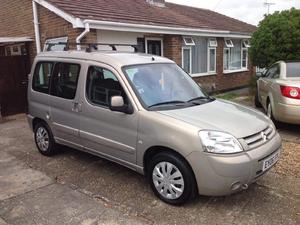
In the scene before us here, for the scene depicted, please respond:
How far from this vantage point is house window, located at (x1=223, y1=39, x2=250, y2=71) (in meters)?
15.8

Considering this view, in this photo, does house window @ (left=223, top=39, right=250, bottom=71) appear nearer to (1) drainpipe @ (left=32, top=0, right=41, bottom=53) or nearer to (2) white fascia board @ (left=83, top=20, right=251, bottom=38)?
(2) white fascia board @ (left=83, top=20, right=251, bottom=38)

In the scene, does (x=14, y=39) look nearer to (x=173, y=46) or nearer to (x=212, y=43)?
(x=173, y=46)

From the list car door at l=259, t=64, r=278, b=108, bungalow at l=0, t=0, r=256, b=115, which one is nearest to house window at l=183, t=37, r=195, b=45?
bungalow at l=0, t=0, r=256, b=115

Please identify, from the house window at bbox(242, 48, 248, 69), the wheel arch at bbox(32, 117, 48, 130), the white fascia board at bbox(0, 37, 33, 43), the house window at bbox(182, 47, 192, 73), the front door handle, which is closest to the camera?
the front door handle

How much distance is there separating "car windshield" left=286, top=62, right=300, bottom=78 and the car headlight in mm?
4445

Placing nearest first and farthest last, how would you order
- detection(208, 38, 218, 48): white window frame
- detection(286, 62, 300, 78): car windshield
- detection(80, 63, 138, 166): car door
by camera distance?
detection(80, 63, 138, 166): car door, detection(286, 62, 300, 78): car windshield, detection(208, 38, 218, 48): white window frame

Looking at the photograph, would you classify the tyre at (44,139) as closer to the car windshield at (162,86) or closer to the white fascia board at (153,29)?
the car windshield at (162,86)

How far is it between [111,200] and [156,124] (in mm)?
1127

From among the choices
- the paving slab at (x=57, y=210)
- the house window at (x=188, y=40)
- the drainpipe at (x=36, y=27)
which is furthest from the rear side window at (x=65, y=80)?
the house window at (x=188, y=40)

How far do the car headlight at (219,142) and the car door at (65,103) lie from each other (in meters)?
2.13

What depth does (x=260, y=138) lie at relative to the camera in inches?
152

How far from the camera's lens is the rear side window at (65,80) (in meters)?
5.06

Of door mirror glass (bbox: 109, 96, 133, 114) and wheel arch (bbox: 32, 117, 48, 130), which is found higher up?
door mirror glass (bbox: 109, 96, 133, 114)

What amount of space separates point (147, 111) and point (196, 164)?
901 mm
